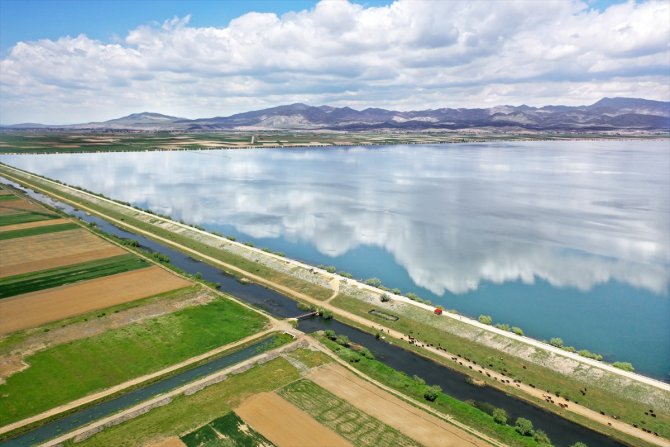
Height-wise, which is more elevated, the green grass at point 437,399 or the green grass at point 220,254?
the green grass at point 220,254

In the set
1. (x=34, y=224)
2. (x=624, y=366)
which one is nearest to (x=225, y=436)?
(x=624, y=366)

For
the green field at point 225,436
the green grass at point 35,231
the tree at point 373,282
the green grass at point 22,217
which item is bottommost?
the green field at point 225,436

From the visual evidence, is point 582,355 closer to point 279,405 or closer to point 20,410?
point 279,405

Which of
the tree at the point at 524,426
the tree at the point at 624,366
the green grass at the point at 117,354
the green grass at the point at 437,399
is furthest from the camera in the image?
the tree at the point at 624,366

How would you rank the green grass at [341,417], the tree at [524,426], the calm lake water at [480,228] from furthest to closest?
the calm lake water at [480,228]
the tree at [524,426]
the green grass at [341,417]

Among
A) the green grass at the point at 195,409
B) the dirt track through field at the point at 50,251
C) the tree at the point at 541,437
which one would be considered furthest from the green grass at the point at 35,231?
the tree at the point at 541,437

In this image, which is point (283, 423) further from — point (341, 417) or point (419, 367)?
point (419, 367)

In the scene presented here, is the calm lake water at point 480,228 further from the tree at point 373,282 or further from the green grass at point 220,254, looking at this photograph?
the green grass at point 220,254
